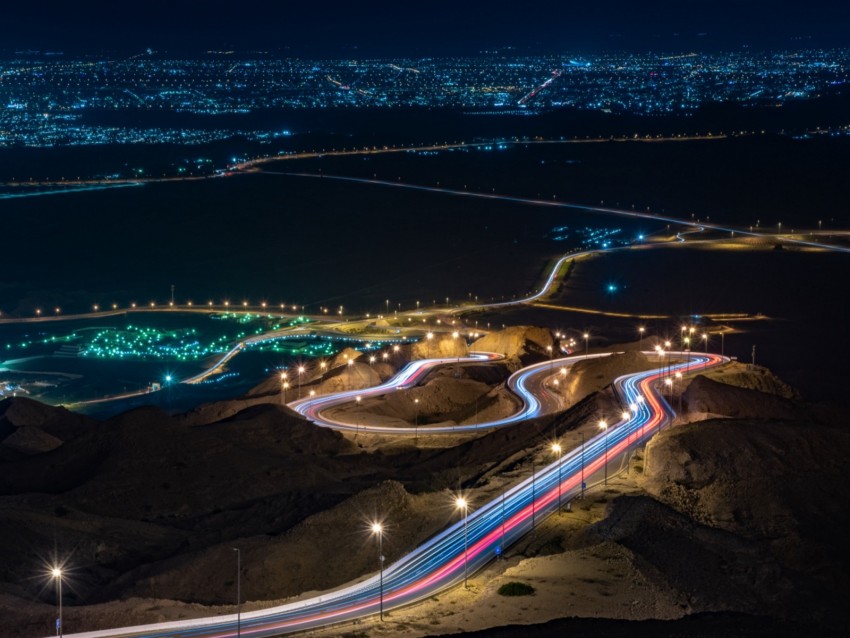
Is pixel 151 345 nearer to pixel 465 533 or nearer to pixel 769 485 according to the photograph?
pixel 465 533

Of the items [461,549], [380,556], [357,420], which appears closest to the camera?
[380,556]

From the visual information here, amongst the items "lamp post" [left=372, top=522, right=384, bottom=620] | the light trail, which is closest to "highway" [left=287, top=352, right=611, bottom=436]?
"lamp post" [left=372, top=522, right=384, bottom=620]

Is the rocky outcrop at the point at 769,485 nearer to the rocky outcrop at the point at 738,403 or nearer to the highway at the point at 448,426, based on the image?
the rocky outcrop at the point at 738,403

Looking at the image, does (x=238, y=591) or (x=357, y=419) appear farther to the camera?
(x=357, y=419)

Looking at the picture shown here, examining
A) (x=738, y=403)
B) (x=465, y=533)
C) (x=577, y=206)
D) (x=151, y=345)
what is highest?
(x=465, y=533)

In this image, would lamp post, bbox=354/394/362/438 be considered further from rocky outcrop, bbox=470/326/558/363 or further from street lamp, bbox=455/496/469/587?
street lamp, bbox=455/496/469/587

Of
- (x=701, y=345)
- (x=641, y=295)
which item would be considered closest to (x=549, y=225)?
(x=641, y=295)

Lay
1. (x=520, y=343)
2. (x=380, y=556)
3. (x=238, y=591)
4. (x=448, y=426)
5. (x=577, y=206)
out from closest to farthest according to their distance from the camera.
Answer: (x=238, y=591), (x=380, y=556), (x=448, y=426), (x=520, y=343), (x=577, y=206)

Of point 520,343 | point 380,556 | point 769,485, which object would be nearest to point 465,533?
point 380,556

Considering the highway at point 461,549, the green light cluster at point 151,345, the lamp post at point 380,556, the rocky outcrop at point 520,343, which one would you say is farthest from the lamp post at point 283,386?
the lamp post at point 380,556
